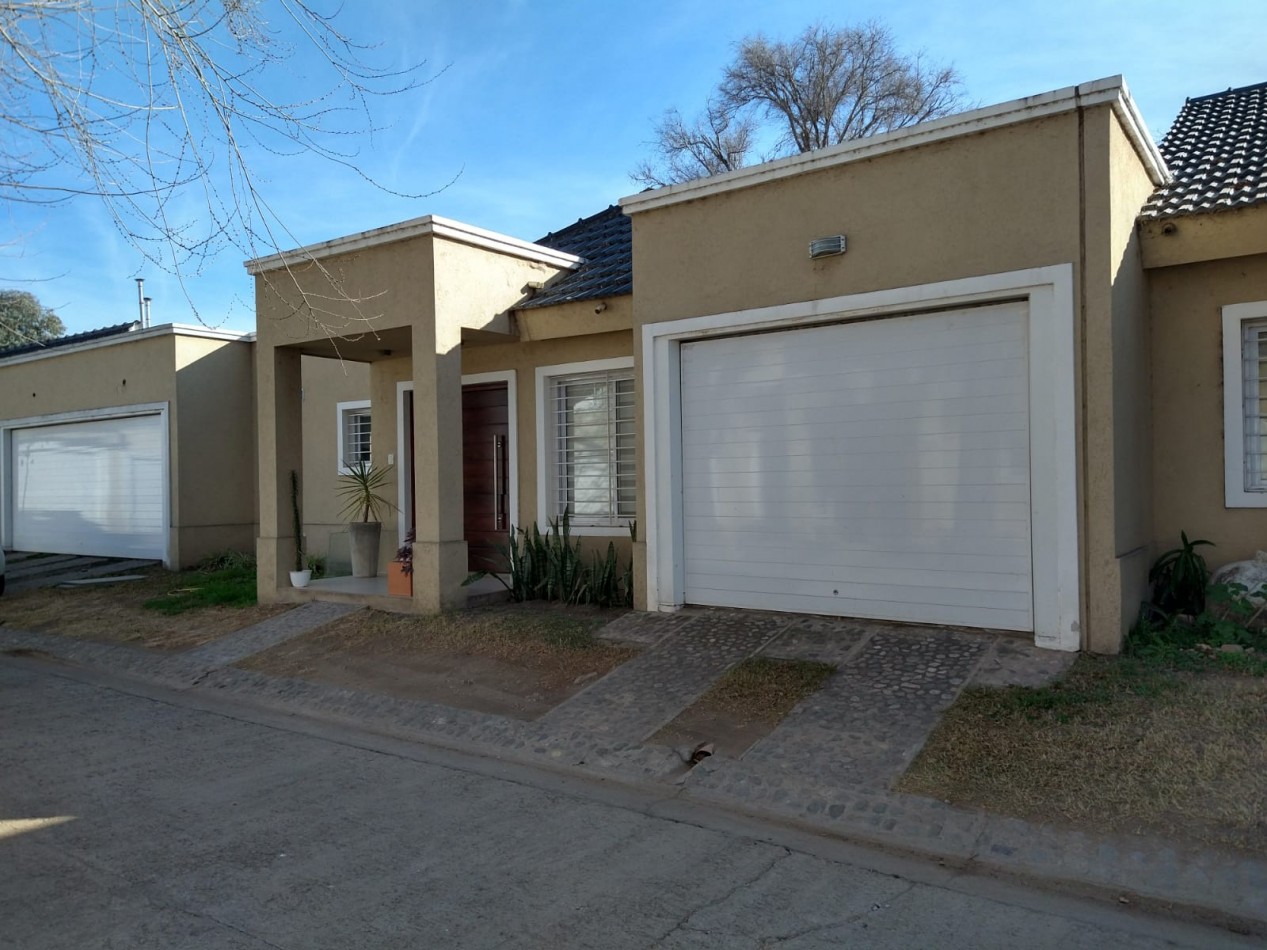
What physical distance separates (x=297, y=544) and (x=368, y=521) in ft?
4.25

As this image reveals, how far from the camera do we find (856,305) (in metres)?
8.11

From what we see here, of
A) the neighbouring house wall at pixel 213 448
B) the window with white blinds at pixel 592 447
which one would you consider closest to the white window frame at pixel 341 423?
the neighbouring house wall at pixel 213 448

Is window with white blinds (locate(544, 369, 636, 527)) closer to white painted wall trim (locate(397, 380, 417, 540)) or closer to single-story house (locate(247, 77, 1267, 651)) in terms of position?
single-story house (locate(247, 77, 1267, 651))

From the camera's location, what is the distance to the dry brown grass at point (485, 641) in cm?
814

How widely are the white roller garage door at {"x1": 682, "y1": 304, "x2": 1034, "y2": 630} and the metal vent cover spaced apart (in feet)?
2.06

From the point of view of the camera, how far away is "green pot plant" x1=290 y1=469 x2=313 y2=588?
11.3 m

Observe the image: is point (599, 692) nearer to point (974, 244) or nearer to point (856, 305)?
point (856, 305)

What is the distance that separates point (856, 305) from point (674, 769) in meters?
4.14

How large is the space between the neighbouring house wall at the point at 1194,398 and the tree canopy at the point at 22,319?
891 centimetres

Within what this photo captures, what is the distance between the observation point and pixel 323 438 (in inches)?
595

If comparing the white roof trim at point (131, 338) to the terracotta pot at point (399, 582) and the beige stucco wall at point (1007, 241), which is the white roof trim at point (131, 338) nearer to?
the terracotta pot at point (399, 582)

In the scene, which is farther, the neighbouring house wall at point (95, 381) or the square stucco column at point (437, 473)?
the neighbouring house wall at point (95, 381)

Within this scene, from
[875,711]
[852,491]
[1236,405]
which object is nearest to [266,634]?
[852,491]

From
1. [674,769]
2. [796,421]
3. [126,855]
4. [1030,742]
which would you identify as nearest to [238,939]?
[126,855]
